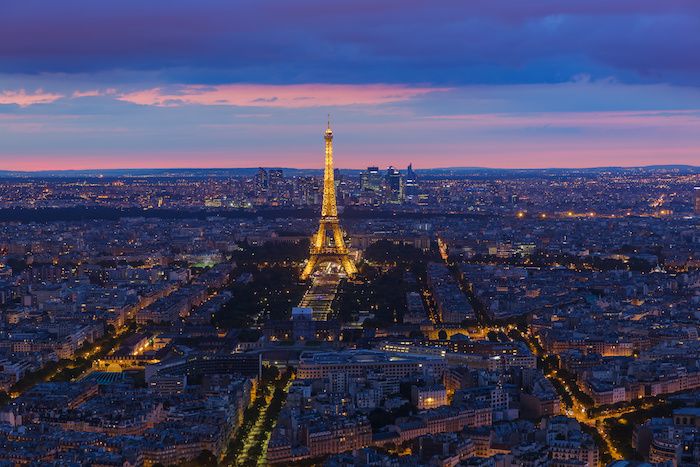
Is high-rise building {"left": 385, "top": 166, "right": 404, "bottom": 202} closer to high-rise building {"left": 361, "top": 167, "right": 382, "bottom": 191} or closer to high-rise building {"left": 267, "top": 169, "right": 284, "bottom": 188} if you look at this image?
high-rise building {"left": 361, "top": 167, "right": 382, "bottom": 191}

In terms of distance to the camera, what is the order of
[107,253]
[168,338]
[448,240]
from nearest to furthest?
[168,338], [107,253], [448,240]

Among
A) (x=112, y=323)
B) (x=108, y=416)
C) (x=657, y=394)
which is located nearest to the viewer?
(x=108, y=416)

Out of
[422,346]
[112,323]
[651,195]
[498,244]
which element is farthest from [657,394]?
[651,195]

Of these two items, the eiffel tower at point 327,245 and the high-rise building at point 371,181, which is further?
the high-rise building at point 371,181

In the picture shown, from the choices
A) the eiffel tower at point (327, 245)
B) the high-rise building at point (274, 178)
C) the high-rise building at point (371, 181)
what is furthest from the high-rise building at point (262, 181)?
the eiffel tower at point (327, 245)

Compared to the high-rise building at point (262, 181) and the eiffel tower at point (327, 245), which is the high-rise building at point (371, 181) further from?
the eiffel tower at point (327, 245)

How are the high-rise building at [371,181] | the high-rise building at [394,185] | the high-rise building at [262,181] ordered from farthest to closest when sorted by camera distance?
the high-rise building at [371,181] → the high-rise building at [262,181] → the high-rise building at [394,185]

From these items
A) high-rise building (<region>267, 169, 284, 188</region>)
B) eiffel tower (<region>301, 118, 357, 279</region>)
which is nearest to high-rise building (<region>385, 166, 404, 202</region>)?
high-rise building (<region>267, 169, 284, 188</region>)

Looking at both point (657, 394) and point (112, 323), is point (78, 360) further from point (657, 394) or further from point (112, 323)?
point (657, 394)
